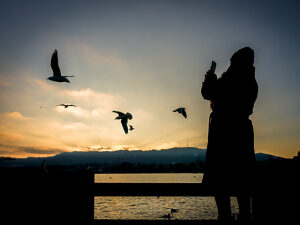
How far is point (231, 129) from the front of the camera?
3312 mm

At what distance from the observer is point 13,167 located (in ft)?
9.14

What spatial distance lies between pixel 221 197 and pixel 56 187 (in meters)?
2.09

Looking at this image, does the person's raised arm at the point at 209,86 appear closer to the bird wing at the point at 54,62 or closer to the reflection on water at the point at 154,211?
the bird wing at the point at 54,62

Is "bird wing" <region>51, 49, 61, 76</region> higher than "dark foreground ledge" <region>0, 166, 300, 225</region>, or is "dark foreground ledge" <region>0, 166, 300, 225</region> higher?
"bird wing" <region>51, 49, 61, 76</region>

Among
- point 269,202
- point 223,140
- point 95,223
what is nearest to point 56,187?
point 95,223

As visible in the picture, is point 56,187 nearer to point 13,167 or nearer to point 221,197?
point 13,167

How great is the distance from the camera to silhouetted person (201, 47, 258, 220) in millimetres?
3186

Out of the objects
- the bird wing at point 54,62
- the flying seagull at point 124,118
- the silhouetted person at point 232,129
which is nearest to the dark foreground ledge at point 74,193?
the silhouetted person at point 232,129

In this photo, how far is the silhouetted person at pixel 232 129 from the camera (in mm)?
3186

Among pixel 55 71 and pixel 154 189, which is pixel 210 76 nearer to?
pixel 154 189

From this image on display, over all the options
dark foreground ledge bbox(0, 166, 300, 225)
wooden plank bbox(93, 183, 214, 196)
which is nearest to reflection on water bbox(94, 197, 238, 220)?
dark foreground ledge bbox(0, 166, 300, 225)

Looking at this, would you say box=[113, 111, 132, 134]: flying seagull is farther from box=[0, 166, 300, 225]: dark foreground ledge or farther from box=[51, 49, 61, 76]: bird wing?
box=[0, 166, 300, 225]: dark foreground ledge

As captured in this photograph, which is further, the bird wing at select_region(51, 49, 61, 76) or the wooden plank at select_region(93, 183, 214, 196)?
the bird wing at select_region(51, 49, 61, 76)

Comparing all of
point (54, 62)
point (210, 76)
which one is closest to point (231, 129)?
point (210, 76)
